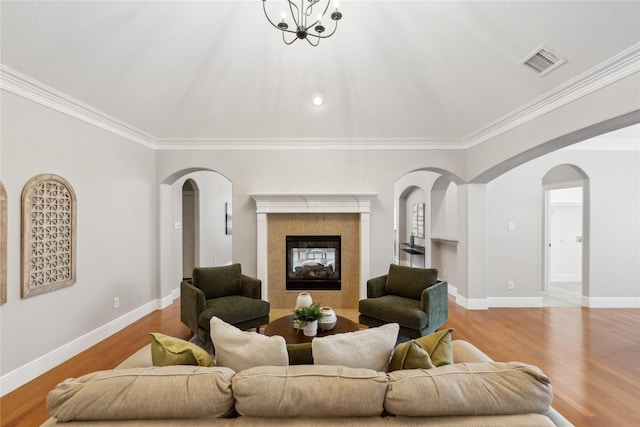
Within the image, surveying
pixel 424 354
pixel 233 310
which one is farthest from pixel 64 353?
pixel 424 354

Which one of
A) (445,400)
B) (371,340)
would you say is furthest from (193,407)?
(445,400)

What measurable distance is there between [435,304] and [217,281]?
2635mm

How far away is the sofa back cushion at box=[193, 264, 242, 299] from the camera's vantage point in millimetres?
3713

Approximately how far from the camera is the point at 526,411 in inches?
48.1

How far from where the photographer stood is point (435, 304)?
336cm

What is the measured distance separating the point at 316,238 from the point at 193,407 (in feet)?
12.1

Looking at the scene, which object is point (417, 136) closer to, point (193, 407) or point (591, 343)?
point (591, 343)

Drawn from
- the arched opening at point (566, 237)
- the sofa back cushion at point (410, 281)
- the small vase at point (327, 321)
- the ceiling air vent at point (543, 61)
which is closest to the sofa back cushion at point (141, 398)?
the small vase at point (327, 321)

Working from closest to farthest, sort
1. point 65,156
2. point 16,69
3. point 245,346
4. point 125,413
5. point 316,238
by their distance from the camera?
point 125,413, point 245,346, point 16,69, point 65,156, point 316,238

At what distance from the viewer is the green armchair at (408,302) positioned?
3.23 metres

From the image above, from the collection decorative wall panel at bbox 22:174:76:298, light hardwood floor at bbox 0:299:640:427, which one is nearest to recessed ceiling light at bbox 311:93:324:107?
decorative wall panel at bbox 22:174:76:298

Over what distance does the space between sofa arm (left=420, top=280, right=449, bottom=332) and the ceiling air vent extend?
2.41 m

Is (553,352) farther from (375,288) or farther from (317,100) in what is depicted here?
(317,100)

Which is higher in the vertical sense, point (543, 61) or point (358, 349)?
point (543, 61)
